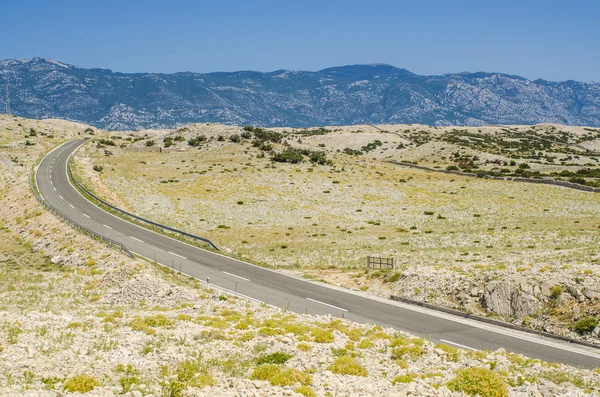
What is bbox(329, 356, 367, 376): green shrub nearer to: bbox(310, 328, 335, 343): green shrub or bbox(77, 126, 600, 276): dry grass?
bbox(310, 328, 335, 343): green shrub

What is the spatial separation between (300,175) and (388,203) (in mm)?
23138

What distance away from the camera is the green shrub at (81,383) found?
13273mm

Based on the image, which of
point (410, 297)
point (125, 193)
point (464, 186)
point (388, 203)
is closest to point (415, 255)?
point (410, 297)

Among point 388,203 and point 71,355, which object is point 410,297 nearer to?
point 71,355

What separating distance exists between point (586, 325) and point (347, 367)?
13.0m

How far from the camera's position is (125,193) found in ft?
236

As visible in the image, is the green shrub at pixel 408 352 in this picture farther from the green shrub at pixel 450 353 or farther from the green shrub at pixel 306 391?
the green shrub at pixel 306 391

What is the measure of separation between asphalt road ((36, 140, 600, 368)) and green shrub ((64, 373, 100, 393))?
535 inches

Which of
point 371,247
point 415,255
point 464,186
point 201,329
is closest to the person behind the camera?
point 201,329

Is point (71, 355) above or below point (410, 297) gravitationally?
above

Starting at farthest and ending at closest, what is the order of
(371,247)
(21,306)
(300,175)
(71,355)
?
(300,175) < (371,247) < (21,306) < (71,355)

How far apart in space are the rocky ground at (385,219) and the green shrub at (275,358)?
527 inches

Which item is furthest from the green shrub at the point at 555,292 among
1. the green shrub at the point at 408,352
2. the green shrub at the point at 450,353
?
the green shrub at the point at 408,352

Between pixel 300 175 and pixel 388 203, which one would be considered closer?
pixel 388 203
